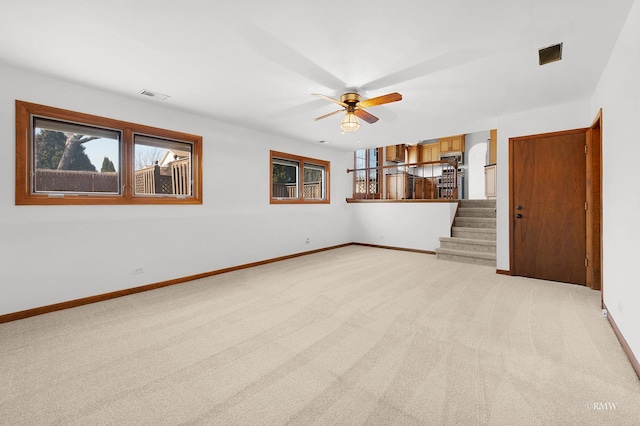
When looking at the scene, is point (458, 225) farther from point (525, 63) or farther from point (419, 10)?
point (419, 10)

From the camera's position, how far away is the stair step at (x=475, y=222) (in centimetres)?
600

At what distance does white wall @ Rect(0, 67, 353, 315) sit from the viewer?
112 inches

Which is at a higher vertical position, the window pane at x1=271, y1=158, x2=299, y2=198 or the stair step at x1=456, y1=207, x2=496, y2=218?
the window pane at x1=271, y1=158, x2=299, y2=198

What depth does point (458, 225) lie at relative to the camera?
251 inches

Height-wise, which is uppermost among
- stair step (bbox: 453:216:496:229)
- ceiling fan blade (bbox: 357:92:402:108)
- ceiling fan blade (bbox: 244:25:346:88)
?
ceiling fan blade (bbox: 244:25:346:88)

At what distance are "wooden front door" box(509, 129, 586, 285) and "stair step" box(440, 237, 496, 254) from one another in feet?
2.95

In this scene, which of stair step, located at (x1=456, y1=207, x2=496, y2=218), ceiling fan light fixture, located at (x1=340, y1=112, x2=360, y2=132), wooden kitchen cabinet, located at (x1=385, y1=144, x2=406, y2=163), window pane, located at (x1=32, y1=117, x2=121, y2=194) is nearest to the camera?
window pane, located at (x1=32, y1=117, x2=121, y2=194)

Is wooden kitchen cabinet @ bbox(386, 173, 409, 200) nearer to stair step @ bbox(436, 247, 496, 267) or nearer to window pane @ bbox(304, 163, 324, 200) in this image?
window pane @ bbox(304, 163, 324, 200)

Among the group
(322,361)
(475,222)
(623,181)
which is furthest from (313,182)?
(623,181)

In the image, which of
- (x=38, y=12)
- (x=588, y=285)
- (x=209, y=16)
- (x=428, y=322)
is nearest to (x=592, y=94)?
(x=588, y=285)

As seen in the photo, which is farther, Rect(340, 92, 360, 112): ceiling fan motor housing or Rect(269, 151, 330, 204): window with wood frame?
Rect(269, 151, 330, 204): window with wood frame

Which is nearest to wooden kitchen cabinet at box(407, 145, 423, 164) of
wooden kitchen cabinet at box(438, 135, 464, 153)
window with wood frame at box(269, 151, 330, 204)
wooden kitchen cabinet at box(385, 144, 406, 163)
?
wooden kitchen cabinet at box(385, 144, 406, 163)

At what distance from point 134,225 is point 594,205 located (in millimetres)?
6058

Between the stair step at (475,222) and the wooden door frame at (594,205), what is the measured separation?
2.25 meters
